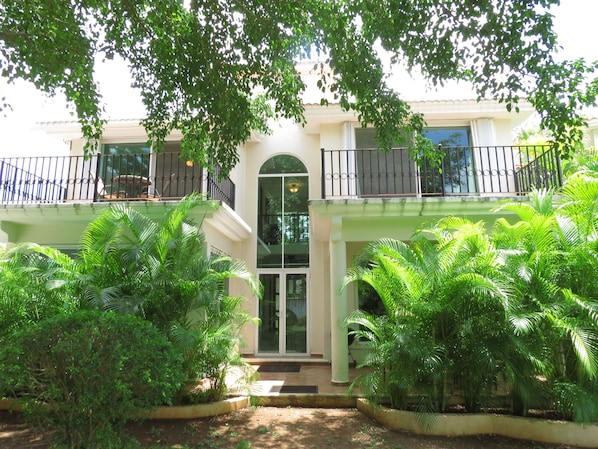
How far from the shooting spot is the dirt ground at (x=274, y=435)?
4.77m

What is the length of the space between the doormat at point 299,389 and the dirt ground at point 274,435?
83 centimetres

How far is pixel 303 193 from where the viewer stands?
38.3ft

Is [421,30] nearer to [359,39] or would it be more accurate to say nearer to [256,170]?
[359,39]

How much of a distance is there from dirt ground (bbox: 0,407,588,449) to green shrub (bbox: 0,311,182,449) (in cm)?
70

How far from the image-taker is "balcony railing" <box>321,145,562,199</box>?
9.16 meters

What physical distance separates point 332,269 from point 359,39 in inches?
151

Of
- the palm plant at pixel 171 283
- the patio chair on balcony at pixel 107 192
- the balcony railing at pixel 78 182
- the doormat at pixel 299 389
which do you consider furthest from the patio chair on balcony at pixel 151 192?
the doormat at pixel 299 389

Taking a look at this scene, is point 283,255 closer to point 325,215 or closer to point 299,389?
point 325,215

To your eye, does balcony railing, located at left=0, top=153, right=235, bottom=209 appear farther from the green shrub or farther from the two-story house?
the green shrub

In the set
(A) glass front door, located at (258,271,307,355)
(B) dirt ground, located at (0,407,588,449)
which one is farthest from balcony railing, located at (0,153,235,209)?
(B) dirt ground, located at (0,407,588,449)

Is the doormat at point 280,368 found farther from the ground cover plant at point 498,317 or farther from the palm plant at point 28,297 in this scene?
the palm plant at point 28,297

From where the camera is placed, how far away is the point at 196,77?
619 centimetres

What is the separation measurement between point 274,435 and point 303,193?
7.37 m

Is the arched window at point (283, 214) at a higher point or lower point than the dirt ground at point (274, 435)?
higher
